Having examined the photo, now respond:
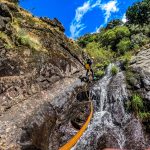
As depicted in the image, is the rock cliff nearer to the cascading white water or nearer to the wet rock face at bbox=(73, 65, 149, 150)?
the cascading white water

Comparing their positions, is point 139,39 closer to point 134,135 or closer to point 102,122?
point 102,122

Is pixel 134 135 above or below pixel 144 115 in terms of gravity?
below

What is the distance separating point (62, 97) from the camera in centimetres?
1534

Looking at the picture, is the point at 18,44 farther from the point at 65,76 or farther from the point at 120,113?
the point at 120,113

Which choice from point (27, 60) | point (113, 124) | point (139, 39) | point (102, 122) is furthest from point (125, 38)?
point (102, 122)

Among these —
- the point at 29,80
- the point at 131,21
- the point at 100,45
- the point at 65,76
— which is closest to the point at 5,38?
the point at 29,80

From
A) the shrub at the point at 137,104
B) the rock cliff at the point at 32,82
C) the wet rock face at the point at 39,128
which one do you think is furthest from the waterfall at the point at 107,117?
the wet rock face at the point at 39,128

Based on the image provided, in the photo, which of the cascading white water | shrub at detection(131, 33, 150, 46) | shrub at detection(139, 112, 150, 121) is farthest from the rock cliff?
shrub at detection(131, 33, 150, 46)

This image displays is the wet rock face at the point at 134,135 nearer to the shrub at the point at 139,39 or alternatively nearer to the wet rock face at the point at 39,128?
the wet rock face at the point at 39,128

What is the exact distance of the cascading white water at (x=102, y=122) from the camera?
1263 centimetres

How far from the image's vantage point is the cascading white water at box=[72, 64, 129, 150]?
41.4 ft

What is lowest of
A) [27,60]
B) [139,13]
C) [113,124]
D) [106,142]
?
[106,142]

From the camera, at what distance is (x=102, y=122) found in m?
14.7

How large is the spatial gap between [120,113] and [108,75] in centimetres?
684
